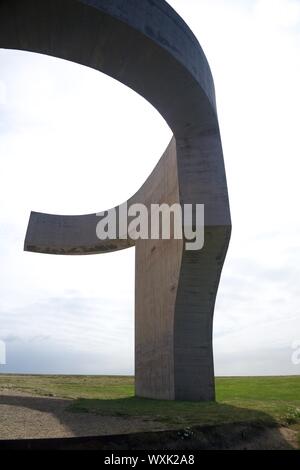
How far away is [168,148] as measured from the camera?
1257cm

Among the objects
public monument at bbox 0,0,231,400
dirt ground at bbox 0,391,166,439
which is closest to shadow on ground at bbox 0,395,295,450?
dirt ground at bbox 0,391,166,439

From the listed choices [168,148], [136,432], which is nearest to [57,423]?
[136,432]

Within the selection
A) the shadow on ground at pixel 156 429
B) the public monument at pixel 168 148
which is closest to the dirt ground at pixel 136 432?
the shadow on ground at pixel 156 429

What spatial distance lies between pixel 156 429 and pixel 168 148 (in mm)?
8755

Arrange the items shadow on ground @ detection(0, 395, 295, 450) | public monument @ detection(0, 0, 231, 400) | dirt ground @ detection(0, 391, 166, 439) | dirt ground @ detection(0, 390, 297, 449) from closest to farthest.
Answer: shadow on ground @ detection(0, 395, 295, 450), dirt ground @ detection(0, 390, 297, 449), dirt ground @ detection(0, 391, 166, 439), public monument @ detection(0, 0, 231, 400)

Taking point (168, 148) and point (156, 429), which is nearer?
point (156, 429)

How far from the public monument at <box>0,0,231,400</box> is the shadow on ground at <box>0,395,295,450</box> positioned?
2719 mm

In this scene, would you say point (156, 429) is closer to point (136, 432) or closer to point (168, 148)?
point (136, 432)

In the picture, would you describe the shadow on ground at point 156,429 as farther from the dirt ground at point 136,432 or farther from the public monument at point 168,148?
the public monument at point 168,148

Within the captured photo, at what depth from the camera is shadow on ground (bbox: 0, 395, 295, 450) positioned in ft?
16.3

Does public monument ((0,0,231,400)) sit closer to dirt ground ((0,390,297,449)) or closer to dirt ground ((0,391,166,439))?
dirt ground ((0,391,166,439))

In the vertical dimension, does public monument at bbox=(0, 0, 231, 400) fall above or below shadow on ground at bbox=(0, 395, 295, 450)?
above

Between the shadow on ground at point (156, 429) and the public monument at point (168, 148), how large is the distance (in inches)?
107
